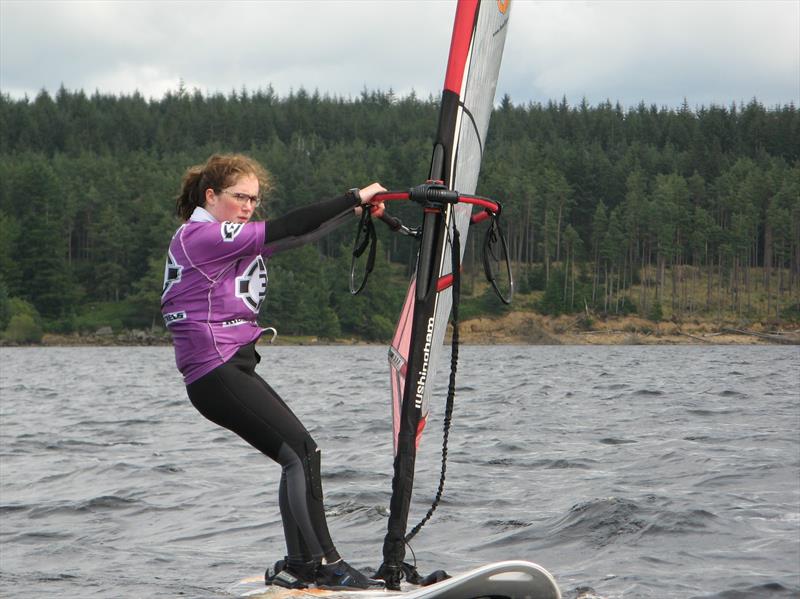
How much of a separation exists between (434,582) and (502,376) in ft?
105

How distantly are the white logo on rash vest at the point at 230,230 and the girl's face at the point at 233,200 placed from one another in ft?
0.80

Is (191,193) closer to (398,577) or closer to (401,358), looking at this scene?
(401,358)

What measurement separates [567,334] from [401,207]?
26.6 m

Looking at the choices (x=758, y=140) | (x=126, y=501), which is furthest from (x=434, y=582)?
(x=758, y=140)

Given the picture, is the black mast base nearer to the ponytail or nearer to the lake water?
the lake water

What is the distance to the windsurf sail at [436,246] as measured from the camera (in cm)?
484

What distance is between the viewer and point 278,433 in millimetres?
5031

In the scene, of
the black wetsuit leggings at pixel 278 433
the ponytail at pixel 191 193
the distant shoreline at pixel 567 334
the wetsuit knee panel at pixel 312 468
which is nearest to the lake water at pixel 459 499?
the black wetsuit leggings at pixel 278 433

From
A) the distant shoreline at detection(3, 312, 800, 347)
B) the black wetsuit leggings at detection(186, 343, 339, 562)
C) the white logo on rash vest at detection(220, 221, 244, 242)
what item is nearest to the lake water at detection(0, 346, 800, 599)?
the black wetsuit leggings at detection(186, 343, 339, 562)

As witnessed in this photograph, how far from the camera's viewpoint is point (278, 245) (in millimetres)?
4809

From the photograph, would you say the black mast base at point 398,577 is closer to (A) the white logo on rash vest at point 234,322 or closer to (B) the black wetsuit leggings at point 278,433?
(B) the black wetsuit leggings at point 278,433

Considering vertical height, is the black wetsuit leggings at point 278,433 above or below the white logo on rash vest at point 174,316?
below

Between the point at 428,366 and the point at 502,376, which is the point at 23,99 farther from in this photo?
the point at 428,366

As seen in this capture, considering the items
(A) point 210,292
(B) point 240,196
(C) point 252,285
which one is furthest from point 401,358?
(B) point 240,196
